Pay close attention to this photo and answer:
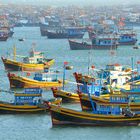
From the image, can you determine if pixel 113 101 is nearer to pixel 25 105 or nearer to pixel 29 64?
pixel 25 105

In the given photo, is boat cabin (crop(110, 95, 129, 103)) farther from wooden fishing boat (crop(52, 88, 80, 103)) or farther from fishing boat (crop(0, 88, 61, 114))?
wooden fishing boat (crop(52, 88, 80, 103))

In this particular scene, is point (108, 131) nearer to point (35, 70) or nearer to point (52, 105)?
point (52, 105)

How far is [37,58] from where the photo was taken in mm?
72312

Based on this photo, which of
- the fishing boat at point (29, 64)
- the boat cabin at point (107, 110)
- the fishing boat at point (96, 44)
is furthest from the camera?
the fishing boat at point (96, 44)

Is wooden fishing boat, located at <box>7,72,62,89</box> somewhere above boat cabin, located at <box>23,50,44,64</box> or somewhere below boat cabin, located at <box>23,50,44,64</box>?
above

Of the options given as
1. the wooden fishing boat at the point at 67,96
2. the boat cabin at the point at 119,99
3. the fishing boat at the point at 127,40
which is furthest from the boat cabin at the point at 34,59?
the fishing boat at the point at 127,40

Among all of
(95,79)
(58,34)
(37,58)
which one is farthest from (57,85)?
(58,34)

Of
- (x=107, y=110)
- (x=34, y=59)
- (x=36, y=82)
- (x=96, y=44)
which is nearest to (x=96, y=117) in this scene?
(x=107, y=110)

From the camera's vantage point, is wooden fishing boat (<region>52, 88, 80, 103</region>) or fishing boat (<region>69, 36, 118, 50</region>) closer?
wooden fishing boat (<region>52, 88, 80, 103</region>)

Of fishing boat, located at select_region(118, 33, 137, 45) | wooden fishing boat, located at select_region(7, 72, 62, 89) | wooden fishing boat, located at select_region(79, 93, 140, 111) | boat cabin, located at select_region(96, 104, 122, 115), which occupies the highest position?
boat cabin, located at select_region(96, 104, 122, 115)

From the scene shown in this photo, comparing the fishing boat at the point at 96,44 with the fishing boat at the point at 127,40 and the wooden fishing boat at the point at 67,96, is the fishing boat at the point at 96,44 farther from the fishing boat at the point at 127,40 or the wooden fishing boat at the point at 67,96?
the wooden fishing boat at the point at 67,96

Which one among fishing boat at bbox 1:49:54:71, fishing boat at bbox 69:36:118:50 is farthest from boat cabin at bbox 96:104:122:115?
fishing boat at bbox 69:36:118:50

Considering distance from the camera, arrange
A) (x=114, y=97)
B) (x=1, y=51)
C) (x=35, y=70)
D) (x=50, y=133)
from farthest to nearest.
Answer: (x=1, y=51) → (x=35, y=70) → (x=114, y=97) → (x=50, y=133)

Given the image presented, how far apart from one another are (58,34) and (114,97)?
252 feet
